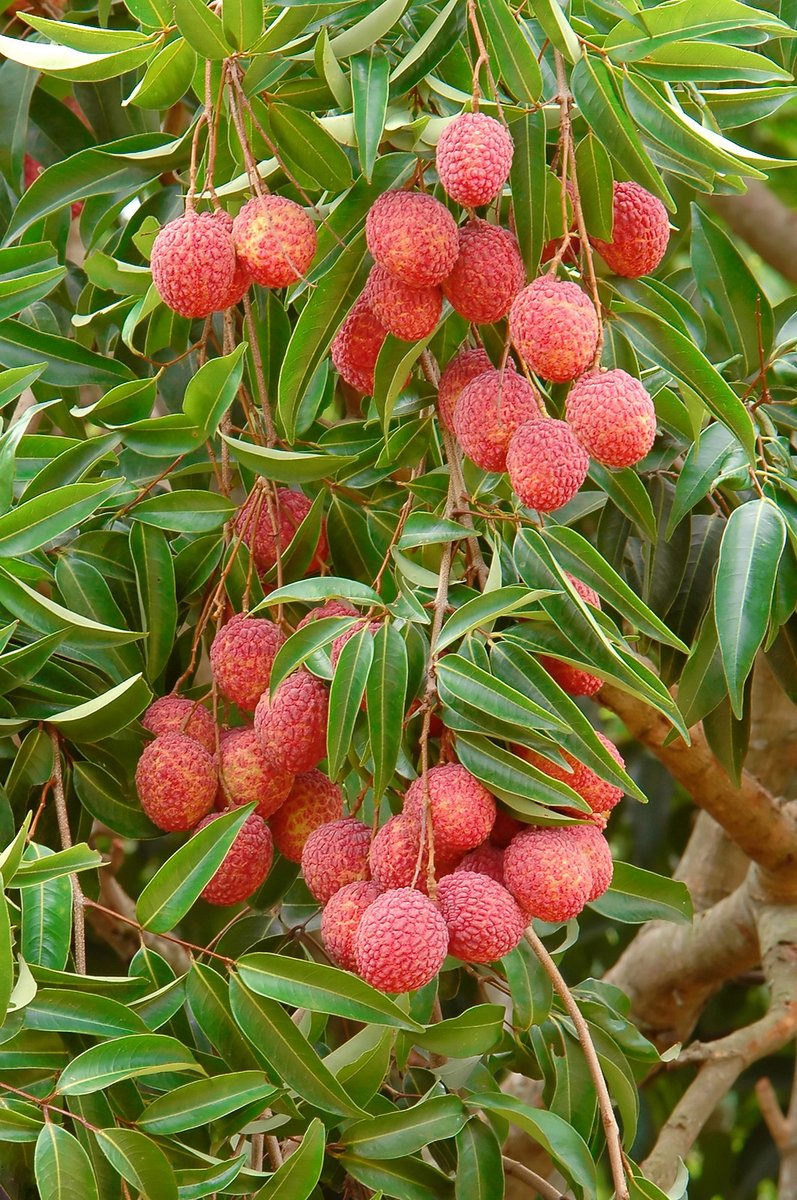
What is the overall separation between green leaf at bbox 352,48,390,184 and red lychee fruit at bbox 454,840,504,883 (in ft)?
1.21

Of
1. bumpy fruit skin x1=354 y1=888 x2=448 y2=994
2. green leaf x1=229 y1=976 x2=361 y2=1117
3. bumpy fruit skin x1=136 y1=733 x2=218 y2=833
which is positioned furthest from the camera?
bumpy fruit skin x1=136 y1=733 x2=218 y2=833

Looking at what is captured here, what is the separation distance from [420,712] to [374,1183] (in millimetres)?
292

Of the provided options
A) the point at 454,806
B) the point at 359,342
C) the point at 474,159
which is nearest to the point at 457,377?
the point at 359,342

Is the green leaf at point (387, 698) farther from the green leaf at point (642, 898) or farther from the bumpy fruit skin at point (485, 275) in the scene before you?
the green leaf at point (642, 898)

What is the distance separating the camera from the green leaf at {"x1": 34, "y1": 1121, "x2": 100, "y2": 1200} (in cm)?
69

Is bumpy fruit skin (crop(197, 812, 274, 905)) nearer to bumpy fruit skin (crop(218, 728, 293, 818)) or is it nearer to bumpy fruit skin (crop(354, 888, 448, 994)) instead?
bumpy fruit skin (crop(218, 728, 293, 818))

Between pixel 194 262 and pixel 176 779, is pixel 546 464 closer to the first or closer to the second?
pixel 194 262

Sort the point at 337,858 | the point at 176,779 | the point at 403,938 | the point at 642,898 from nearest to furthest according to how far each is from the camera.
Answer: the point at 403,938 → the point at 337,858 → the point at 176,779 → the point at 642,898

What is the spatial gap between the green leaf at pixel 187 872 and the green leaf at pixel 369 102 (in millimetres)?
364

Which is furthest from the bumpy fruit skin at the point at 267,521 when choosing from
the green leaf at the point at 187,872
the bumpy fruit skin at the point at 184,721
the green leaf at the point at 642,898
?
the green leaf at the point at 642,898

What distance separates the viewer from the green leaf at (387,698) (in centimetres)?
77

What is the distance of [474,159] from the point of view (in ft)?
2.28

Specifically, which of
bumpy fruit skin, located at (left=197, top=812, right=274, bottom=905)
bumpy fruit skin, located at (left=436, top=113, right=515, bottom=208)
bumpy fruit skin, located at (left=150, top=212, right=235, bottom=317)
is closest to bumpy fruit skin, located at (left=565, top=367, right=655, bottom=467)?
bumpy fruit skin, located at (left=436, top=113, right=515, bottom=208)

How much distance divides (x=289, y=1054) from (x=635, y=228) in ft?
1.68
